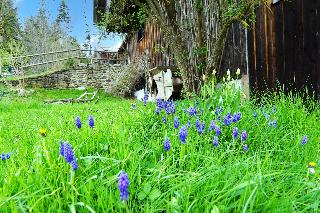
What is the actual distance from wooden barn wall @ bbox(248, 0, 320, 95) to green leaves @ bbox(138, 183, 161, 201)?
4.70m

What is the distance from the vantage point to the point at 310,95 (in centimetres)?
613

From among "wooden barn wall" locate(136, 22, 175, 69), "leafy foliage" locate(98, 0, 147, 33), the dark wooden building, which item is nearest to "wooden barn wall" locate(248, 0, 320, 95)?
the dark wooden building

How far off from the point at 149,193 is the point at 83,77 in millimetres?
27628

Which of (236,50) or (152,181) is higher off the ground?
(236,50)

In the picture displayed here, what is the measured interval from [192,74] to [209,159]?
423 centimetres

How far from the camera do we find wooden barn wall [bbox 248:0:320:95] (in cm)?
598

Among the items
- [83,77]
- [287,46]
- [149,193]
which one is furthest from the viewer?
[83,77]

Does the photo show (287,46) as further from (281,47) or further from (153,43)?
(153,43)

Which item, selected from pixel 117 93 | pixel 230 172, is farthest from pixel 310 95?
pixel 117 93

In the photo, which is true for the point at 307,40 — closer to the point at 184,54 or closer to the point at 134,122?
the point at 184,54

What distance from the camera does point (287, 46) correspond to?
675cm

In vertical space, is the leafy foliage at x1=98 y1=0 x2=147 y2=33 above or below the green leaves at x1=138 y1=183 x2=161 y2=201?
above

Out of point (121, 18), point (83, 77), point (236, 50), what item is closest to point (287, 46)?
point (236, 50)

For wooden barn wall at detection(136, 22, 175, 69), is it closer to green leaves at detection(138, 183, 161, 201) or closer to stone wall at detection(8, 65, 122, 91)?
stone wall at detection(8, 65, 122, 91)
